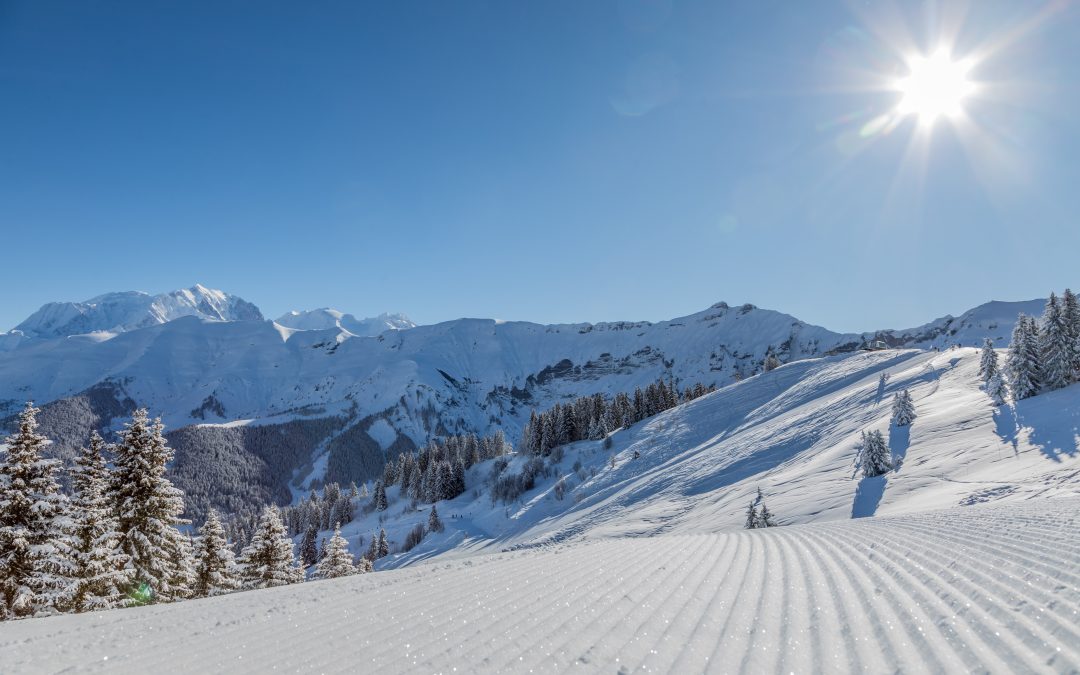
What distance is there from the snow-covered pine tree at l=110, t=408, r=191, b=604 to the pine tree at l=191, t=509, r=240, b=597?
589 centimetres

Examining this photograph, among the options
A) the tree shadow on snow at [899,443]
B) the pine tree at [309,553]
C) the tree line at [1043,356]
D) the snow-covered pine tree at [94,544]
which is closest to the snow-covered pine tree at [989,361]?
the tree line at [1043,356]

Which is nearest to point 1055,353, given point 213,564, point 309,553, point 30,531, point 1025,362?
point 1025,362

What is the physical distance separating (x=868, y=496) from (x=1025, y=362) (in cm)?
2165

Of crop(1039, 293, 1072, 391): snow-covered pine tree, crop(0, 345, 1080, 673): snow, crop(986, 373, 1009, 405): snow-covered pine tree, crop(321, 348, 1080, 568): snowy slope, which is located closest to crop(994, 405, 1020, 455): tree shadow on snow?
crop(321, 348, 1080, 568): snowy slope

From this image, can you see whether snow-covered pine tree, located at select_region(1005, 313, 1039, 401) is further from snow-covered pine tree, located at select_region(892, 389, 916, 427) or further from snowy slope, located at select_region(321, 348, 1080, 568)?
snow-covered pine tree, located at select_region(892, 389, 916, 427)

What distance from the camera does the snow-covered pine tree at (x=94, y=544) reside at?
1820 centimetres

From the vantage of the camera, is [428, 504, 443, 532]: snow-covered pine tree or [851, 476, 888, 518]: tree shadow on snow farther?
[428, 504, 443, 532]: snow-covered pine tree

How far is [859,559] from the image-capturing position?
9.43 meters

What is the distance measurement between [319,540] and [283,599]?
10167cm

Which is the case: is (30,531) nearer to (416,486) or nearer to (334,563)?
(334,563)

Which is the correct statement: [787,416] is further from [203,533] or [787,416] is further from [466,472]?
[466,472]

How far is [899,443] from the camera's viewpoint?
30.7 meters

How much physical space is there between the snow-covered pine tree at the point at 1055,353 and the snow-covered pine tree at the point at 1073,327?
0.14 metres

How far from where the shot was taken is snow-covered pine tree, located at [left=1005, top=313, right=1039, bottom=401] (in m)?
32.2
